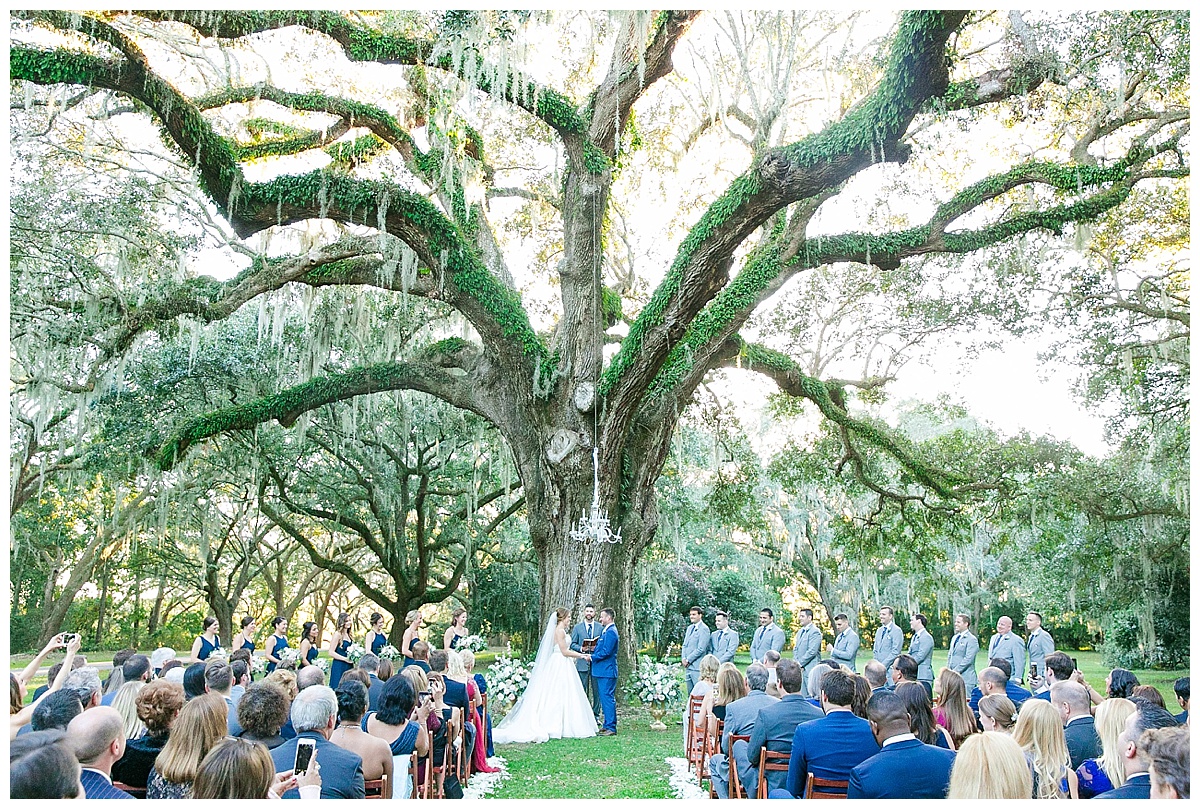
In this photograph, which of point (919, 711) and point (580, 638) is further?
point (580, 638)

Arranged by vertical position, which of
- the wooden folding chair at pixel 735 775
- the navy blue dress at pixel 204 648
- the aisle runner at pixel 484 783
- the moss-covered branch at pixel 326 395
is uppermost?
the moss-covered branch at pixel 326 395

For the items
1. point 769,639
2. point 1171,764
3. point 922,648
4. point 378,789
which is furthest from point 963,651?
point 378,789

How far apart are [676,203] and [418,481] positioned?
8.36m

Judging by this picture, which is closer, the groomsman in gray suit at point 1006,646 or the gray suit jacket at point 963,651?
the groomsman in gray suit at point 1006,646

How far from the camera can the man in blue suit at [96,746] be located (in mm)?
3016

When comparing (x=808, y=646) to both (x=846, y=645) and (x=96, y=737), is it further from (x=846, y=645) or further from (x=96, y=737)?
(x=96, y=737)

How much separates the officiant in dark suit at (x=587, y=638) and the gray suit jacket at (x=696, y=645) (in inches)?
43.3

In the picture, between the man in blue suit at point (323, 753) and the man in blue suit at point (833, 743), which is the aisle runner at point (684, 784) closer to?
the man in blue suit at point (833, 743)

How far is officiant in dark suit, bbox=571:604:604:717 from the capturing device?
32.7 feet

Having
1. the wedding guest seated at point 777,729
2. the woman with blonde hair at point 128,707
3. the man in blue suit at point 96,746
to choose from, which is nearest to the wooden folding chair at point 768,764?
the wedding guest seated at point 777,729

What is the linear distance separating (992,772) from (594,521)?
773cm

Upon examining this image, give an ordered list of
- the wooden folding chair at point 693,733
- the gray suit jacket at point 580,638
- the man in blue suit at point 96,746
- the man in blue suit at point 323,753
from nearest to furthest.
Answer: the man in blue suit at point 96,746 < the man in blue suit at point 323,753 < the wooden folding chair at point 693,733 < the gray suit jacket at point 580,638

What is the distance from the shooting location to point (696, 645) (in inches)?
405

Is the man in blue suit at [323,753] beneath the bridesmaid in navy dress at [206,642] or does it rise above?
beneath
